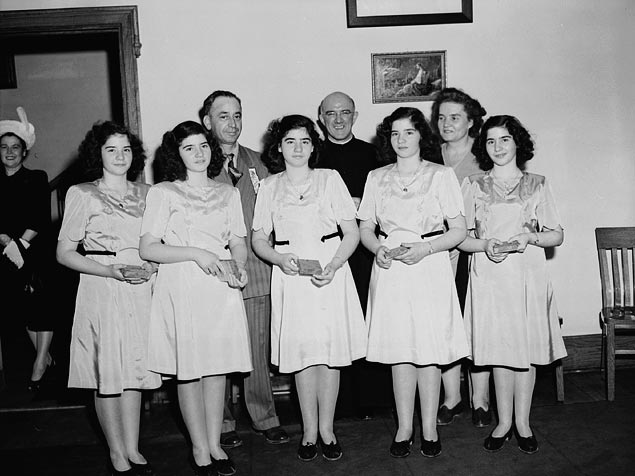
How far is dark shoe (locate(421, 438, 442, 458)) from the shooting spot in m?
3.20

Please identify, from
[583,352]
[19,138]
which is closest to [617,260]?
[583,352]

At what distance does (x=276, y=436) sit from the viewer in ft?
11.6

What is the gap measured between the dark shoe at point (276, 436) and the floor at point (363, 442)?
43 mm

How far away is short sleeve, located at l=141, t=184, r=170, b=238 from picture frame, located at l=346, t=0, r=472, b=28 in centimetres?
195

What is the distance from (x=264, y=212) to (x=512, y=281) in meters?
1.24

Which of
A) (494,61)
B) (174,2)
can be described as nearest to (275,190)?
(174,2)

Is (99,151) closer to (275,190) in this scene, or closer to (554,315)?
(275,190)

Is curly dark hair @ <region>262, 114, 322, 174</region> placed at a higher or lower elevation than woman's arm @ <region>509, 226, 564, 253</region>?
higher

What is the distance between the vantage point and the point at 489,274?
3.25 metres

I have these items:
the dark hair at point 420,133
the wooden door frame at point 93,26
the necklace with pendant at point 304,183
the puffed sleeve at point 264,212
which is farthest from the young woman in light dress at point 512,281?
the wooden door frame at point 93,26

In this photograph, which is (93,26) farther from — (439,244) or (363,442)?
(363,442)

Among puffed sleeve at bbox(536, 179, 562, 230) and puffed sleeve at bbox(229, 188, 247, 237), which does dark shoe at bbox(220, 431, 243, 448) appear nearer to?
puffed sleeve at bbox(229, 188, 247, 237)

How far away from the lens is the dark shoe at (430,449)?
10.5 ft

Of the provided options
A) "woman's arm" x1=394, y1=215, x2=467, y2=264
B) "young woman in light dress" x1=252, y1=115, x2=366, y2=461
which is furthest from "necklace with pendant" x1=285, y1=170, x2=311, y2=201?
"woman's arm" x1=394, y1=215, x2=467, y2=264
